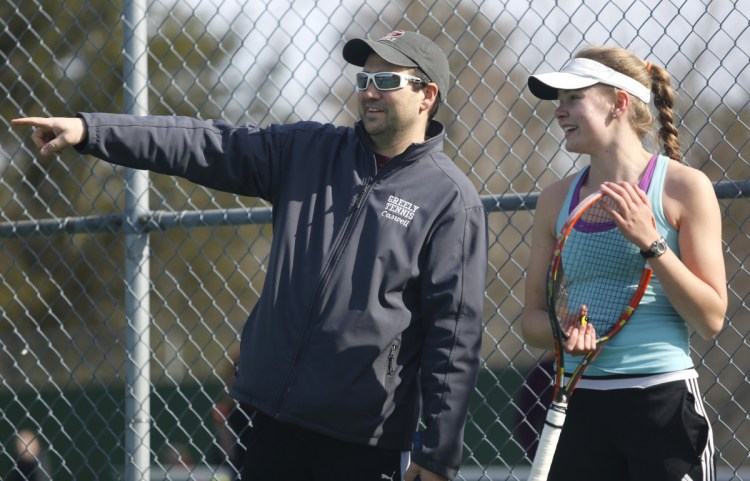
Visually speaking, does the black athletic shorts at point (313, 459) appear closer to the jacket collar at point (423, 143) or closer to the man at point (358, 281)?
the man at point (358, 281)

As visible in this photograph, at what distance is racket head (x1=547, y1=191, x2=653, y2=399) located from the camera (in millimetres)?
2400

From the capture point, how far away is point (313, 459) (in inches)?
108

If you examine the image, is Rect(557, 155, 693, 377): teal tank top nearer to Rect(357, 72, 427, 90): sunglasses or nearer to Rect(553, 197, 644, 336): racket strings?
Rect(553, 197, 644, 336): racket strings

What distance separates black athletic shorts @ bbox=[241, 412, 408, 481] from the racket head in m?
A: 0.60

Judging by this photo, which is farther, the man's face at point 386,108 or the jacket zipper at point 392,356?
the man's face at point 386,108

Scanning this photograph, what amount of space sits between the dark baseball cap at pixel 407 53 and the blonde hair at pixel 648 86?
480mm

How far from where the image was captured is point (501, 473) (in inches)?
274

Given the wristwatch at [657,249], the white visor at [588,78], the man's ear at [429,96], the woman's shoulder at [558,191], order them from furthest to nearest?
the man's ear at [429,96] < the woman's shoulder at [558,191] < the white visor at [588,78] < the wristwatch at [657,249]

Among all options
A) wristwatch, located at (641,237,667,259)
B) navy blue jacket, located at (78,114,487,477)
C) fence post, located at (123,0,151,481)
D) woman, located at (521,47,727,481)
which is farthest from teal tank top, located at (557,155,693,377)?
fence post, located at (123,0,151,481)

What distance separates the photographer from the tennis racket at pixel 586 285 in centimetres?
235

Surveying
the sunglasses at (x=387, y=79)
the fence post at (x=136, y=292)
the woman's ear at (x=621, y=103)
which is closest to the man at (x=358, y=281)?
the sunglasses at (x=387, y=79)

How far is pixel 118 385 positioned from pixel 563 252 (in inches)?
249

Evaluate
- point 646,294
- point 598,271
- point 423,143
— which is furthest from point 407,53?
point 646,294

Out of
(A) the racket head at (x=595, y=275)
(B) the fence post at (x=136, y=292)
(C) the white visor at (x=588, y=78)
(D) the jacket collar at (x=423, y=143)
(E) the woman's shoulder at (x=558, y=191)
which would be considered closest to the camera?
(A) the racket head at (x=595, y=275)
